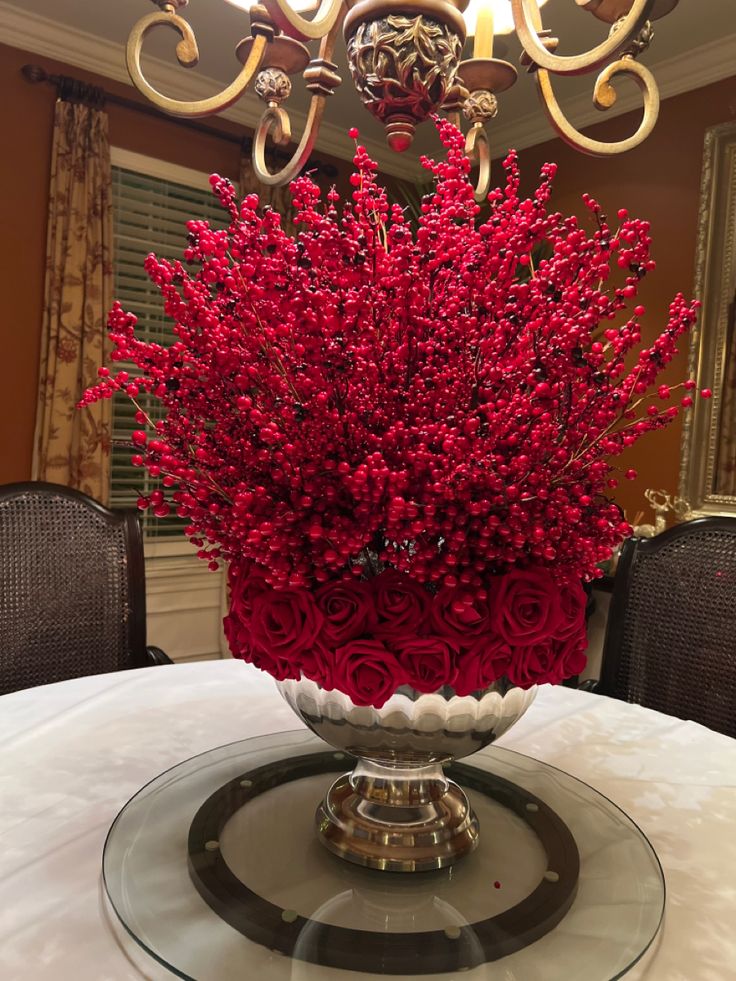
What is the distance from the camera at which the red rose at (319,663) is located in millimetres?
642

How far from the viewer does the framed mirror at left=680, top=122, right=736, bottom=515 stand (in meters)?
2.86

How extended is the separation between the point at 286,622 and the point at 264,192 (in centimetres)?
343

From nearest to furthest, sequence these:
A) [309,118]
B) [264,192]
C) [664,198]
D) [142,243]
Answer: [309,118], [664,198], [142,243], [264,192]

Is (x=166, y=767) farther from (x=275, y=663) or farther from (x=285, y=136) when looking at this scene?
(x=285, y=136)

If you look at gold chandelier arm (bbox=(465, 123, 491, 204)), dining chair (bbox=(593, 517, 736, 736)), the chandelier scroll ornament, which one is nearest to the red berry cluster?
the chandelier scroll ornament

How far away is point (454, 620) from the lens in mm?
634

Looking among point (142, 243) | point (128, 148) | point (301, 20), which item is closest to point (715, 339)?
point (301, 20)

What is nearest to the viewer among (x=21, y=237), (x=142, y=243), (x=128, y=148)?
(x=21, y=237)

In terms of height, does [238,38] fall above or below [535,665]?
above

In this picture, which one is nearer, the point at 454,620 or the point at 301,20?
the point at 454,620

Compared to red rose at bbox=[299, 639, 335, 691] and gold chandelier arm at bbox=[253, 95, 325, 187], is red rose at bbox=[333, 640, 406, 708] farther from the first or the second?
gold chandelier arm at bbox=[253, 95, 325, 187]

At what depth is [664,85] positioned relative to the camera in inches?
121

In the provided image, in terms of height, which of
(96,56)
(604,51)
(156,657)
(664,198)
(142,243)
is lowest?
(156,657)

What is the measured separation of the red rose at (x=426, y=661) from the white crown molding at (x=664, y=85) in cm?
244
